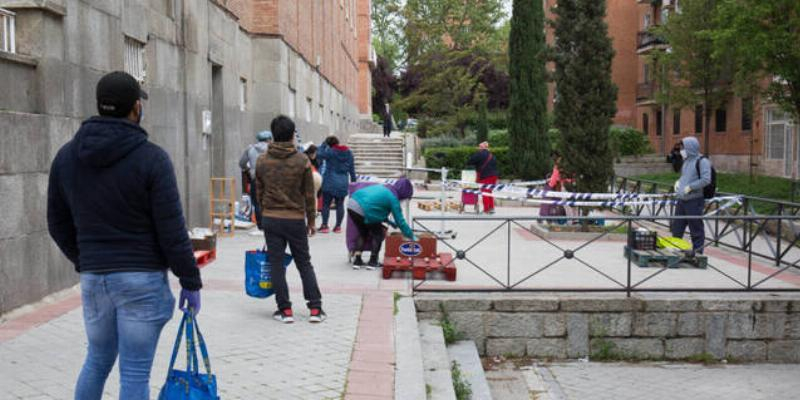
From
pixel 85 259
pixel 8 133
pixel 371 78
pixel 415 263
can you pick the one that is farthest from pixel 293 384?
pixel 371 78

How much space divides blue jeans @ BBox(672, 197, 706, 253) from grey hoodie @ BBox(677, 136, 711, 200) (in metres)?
0.10

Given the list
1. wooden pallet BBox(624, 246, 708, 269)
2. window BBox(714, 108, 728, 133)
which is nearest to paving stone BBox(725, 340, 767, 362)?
wooden pallet BBox(624, 246, 708, 269)

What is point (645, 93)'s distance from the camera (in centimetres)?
4588

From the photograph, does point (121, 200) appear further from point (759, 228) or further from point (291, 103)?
point (291, 103)

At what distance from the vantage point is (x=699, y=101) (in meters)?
30.3

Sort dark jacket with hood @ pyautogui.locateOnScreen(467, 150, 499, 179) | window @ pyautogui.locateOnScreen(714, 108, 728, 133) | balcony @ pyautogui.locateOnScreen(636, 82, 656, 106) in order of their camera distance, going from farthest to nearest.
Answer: balcony @ pyautogui.locateOnScreen(636, 82, 656, 106), window @ pyautogui.locateOnScreen(714, 108, 728, 133), dark jacket with hood @ pyautogui.locateOnScreen(467, 150, 499, 179)

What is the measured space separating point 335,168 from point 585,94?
503 centimetres

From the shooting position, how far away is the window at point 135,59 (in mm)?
9820

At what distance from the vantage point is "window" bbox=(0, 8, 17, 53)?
6949 millimetres

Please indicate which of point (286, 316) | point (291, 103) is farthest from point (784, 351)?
point (291, 103)

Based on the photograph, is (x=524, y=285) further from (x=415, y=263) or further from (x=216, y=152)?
(x=216, y=152)

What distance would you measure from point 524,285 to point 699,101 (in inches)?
937

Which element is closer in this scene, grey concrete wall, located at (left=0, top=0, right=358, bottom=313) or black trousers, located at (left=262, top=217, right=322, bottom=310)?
black trousers, located at (left=262, top=217, right=322, bottom=310)

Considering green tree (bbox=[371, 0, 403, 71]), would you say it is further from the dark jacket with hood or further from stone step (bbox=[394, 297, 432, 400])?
stone step (bbox=[394, 297, 432, 400])
